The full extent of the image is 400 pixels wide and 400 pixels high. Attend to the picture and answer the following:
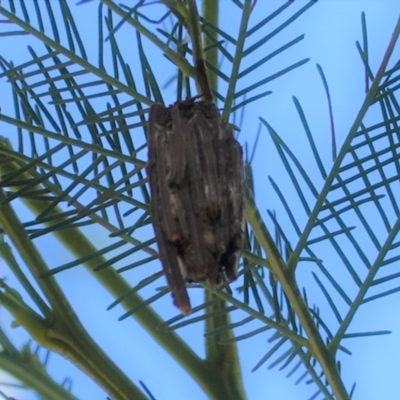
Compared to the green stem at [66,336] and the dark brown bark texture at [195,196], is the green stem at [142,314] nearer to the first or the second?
the green stem at [66,336]

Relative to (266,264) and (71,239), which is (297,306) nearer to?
(266,264)

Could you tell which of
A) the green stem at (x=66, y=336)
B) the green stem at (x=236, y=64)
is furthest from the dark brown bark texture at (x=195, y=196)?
the green stem at (x=66, y=336)

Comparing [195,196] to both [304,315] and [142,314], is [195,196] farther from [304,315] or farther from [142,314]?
[142,314]

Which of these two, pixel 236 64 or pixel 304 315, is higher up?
pixel 236 64

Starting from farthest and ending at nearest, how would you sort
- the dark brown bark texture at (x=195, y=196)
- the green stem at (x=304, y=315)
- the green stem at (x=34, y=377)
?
the green stem at (x=34, y=377) < the green stem at (x=304, y=315) < the dark brown bark texture at (x=195, y=196)

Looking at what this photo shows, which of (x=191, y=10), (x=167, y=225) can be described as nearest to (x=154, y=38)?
(x=191, y=10)

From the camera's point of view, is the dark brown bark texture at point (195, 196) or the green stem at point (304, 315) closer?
the dark brown bark texture at point (195, 196)

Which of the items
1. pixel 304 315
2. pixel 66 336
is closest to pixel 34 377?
pixel 66 336

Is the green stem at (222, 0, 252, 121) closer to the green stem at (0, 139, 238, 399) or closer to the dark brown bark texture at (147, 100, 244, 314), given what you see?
the dark brown bark texture at (147, 100, 244, 314)

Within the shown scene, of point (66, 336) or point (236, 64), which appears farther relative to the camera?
point (66, 336)
